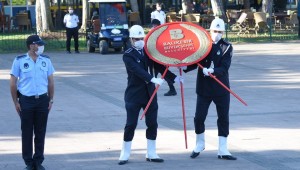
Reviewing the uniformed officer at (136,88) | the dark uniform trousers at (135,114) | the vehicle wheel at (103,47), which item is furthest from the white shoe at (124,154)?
the vehicle wheel at (103,47)

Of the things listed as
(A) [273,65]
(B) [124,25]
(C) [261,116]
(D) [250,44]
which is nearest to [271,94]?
(C) [261,116]

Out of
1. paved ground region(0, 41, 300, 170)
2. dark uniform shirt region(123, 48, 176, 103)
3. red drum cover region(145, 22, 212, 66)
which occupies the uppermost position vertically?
red drum cover region(145, 22, 212, 66)

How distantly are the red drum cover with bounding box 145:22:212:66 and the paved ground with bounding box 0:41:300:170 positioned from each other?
1.36 meters

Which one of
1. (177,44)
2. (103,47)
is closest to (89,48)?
(103,47)

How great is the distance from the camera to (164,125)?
41.5 feet

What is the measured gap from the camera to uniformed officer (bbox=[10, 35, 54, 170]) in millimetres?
9062

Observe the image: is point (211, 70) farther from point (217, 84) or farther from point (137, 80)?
point (137, 80)

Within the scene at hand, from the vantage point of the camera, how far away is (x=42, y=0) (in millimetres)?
34125

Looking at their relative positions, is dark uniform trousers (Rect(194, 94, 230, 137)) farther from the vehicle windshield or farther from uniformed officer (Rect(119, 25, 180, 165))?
the vehicle windshield

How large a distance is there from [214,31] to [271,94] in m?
6.99

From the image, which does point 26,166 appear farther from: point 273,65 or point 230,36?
point 230,36

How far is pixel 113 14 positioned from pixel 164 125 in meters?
15.6

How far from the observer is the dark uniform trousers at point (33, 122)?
29.7 ft

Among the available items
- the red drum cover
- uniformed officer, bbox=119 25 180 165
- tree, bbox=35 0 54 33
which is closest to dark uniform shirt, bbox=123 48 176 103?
uniformed officer, bbox=119 25 180 165
